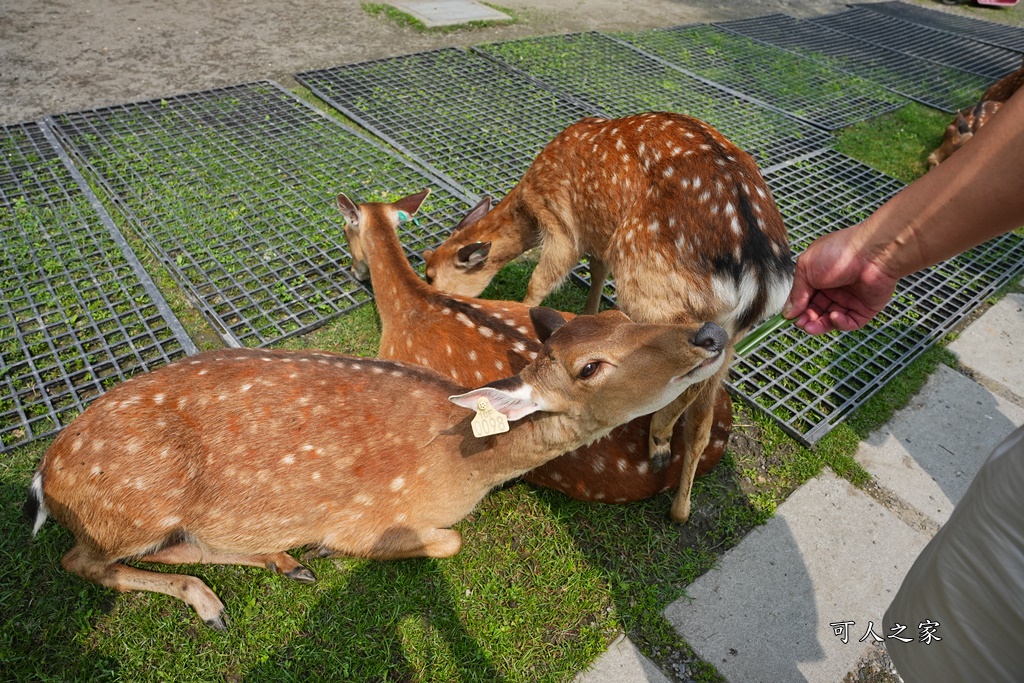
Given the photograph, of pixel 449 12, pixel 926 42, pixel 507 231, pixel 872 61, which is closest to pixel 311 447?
pixel 507 231

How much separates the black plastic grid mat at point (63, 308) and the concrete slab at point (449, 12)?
4975 millimetres

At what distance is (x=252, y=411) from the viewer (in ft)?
8.11

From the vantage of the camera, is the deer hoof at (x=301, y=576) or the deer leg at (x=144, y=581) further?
the deer hoof at (x=301, y=576)

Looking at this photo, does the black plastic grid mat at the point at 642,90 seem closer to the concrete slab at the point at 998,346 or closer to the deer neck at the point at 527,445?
the concrete slab at the point at 998,346

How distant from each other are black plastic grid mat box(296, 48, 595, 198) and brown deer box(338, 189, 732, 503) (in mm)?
2003

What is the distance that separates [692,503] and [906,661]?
5.07ft

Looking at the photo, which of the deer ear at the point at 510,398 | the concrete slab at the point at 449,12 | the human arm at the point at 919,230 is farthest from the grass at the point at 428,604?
the concrete slab at the point at 449,12

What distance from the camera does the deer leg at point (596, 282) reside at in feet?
13.0

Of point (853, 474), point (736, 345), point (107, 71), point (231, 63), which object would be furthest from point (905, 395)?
point (107, 71)

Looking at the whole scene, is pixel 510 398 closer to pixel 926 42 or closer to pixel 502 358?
pixel 502 358

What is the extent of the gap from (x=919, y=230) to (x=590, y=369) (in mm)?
1156

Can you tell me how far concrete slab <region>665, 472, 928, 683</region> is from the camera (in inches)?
99.0

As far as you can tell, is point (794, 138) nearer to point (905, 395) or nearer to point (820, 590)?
point (905, 395)

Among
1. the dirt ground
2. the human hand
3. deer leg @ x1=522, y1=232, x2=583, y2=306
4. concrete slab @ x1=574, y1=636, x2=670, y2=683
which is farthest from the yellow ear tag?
the dirt ground
